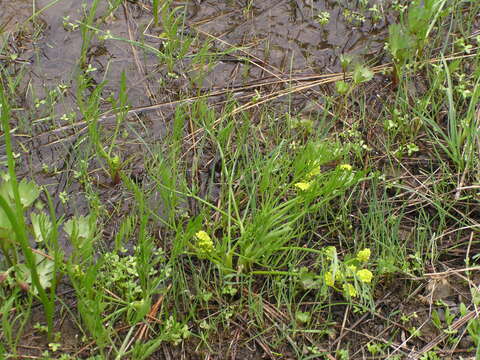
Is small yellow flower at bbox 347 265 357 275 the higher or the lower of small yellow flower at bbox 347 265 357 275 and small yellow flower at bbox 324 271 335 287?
the higher

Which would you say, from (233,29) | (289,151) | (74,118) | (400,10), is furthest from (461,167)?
(74,118)

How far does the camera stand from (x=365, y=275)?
2117 millimetres

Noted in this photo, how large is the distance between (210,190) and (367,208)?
2.15 ft

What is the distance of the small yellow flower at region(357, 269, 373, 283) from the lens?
6.94 ft

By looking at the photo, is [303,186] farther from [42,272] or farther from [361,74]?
[42,272]

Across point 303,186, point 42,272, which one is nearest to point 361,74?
point 303,186

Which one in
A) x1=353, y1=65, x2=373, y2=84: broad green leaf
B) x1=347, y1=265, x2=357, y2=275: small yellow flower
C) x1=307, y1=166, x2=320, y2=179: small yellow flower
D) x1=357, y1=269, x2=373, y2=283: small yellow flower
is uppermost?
x1=353, y1=65, x2=373, y2=84: broad green leaf

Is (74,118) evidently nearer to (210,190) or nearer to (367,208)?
(210,190)

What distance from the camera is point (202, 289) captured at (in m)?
2.19

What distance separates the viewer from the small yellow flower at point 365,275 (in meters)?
2.12

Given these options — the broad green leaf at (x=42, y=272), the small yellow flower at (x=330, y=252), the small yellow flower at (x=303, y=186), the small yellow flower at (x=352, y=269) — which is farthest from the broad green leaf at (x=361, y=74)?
the broad green leaf at (x=42, y=272)

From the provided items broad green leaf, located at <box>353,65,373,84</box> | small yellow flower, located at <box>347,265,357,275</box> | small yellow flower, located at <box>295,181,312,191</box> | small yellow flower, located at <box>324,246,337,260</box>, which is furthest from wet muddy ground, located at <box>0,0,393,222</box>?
small yellow flower, located at <box>347,265,357,275</box>

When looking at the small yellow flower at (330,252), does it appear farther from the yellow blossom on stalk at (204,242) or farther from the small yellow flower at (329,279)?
the yellow blossom on stalk at (204,242)

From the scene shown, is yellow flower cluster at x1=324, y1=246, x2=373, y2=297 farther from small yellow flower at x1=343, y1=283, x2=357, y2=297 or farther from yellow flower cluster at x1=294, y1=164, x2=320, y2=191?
Answer: yellow flower cluster at x1=294, y1=164, x2=320, y2=191
